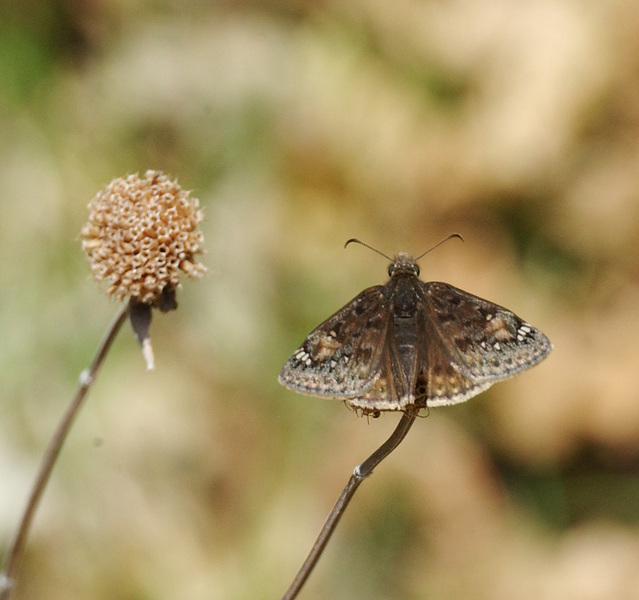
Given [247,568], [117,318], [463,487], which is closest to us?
[117,318]

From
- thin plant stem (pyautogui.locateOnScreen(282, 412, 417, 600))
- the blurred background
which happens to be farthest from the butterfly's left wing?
the blurred background

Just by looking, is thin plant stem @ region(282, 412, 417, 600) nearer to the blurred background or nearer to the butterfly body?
the butterfly body

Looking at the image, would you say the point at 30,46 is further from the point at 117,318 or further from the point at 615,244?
the point at 615,244

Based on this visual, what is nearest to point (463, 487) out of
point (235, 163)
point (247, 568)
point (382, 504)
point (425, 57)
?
point (382, 504)

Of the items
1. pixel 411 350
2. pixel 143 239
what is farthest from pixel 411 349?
pixel 143 239

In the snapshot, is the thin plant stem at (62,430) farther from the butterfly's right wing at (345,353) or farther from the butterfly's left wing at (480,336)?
the butterfly's left wing at (480,336)
